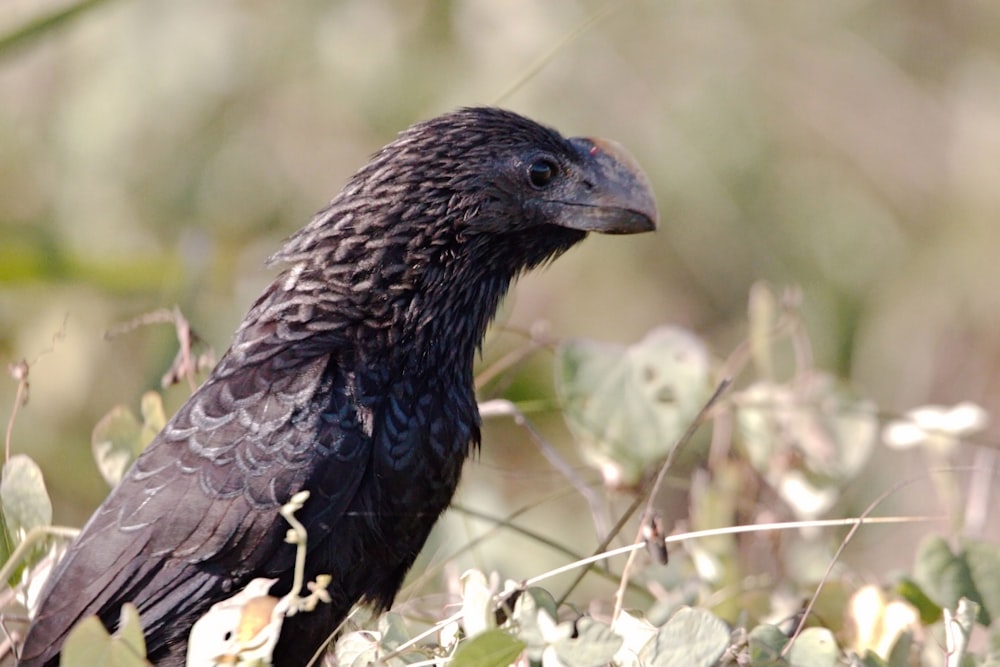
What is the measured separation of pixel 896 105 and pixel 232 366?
459 centimetres

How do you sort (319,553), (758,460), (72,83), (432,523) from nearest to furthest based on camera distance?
(319,553), (432,523), (758,460), (72,83)

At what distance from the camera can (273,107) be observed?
6.50 metres

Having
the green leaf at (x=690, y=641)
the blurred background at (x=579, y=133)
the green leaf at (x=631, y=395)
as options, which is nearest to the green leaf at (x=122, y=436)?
the green leaf at (x=631, y=395)

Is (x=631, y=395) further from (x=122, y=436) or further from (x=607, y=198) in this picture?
(x=122, y=436)

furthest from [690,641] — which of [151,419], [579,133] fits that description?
[579,133]

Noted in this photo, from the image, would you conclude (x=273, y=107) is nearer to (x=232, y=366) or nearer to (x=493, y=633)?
(x=232, y=366)

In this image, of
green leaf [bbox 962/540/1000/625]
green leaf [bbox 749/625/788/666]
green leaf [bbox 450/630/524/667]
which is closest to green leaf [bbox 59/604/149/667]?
green leaf [bbox 450/630/524/667]

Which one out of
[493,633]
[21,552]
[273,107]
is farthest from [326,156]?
[493,633]

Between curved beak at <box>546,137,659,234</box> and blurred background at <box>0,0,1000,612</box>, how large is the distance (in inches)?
79.1

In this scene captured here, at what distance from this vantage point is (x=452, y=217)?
3102 mm

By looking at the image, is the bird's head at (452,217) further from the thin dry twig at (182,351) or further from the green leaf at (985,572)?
the green leaf at (985,572)

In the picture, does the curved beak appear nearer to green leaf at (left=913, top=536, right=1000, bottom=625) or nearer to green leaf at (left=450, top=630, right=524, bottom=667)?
green leaf at (left=913, top=536, right=1000, bottom=625)

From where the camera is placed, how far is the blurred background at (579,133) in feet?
18.7

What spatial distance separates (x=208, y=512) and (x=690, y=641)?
3.58ft
